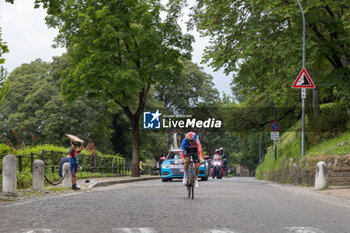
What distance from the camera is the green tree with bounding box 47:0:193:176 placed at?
31.1m

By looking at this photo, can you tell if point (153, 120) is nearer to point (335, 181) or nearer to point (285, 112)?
point (285, 112)

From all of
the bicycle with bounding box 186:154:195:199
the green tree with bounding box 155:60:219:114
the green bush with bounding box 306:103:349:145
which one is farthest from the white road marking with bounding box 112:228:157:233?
the green tree with bounding box 155:60:219:114

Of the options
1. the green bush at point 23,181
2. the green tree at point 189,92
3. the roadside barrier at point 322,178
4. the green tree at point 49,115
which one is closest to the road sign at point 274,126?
the roadside barrier at point 322,178

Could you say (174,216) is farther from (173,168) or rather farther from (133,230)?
(173,168)

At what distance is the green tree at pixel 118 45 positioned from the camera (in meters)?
31.1

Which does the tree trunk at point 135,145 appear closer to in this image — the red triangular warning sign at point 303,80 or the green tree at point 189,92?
the red triangular warning sign at point 303,80

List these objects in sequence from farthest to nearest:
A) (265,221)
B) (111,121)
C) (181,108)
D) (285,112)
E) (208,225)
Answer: (181,108) < (111,121) < (285,112) < (265,221) < (208,225)

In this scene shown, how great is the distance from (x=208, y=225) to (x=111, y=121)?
4734 cm

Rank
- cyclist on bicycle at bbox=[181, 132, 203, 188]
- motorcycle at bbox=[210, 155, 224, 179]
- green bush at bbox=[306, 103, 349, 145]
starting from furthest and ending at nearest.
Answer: motorcycle at bbox=[210, 155, 224, 179], green bush at bbox=[306, 103, 349, 145], cyclist on bicycle at bbox=[181, 132, 203, 188]

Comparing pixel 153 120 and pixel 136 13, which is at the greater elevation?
pixel 136 13

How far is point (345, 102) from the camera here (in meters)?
24.9

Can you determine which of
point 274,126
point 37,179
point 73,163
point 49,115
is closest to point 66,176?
point 73,163

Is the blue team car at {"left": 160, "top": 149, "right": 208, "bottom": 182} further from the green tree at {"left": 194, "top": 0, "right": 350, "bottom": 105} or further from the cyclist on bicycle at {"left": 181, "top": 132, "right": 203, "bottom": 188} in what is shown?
the cyclist on bicycle at {"left": 181, "top": 132, "right": 203, "bottom": 188}

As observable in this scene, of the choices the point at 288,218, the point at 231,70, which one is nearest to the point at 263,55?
the point at 231,70
